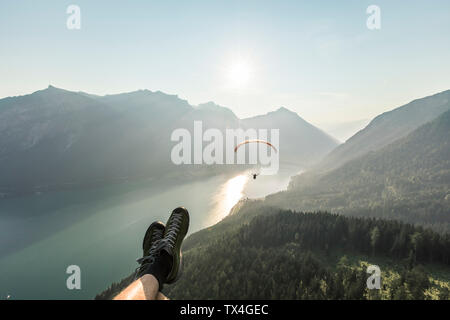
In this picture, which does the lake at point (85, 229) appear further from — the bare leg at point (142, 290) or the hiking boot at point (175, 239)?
the bare leg at point (142, 290)

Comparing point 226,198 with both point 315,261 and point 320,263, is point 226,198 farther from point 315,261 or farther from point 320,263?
point 315,261

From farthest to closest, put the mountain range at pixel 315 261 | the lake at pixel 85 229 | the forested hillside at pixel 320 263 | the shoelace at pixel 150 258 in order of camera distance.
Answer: the lake at pixel 85 229 < the mountain range at pixel 315 261 < the forested hillside at pixel 320 263 < the shoelace at pixel 150 258

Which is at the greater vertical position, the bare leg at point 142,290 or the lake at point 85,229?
the bare leg at point 142,290

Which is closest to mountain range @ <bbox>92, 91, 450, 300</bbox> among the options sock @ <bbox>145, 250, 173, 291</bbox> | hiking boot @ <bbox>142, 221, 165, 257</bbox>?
hiking boot @ <bbox>142, 221, 165, 257</bbox>

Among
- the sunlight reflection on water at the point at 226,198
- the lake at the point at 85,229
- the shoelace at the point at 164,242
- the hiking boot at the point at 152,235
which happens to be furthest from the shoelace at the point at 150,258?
the sunlight reflection on water at the point at 226,198

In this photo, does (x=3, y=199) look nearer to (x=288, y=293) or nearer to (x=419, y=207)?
(x=288, y=293)
